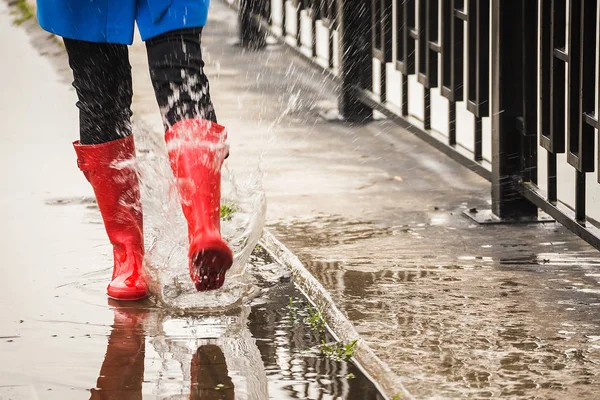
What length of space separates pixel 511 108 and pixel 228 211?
1278 millimetres

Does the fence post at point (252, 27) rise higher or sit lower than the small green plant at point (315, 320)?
higher

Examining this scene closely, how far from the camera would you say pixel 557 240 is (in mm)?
5023

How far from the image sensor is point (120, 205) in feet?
14.2

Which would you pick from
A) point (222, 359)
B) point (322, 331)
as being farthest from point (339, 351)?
point (222, 359)

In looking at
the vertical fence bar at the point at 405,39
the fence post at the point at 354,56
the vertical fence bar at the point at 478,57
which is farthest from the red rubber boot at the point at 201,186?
the fence post at the point at 354,56

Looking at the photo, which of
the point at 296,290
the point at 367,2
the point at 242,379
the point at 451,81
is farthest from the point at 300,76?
the point at 242,379

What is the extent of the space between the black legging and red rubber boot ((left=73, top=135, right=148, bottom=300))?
0.05m

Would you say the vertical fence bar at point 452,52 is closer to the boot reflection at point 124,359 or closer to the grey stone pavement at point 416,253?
the grey stone pavement at point 416,253

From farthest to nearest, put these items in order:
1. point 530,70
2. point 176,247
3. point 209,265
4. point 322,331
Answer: point 530,70 → point 176,247 → point 322,331 → point 209,265

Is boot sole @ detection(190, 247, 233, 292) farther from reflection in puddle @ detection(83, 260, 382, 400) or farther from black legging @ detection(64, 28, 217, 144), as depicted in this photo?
black legging @ detection(64, 28, 217, 144)

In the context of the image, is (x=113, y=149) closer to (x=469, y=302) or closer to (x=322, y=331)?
(x=322, y=331)

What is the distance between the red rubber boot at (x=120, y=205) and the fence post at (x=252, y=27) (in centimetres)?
669

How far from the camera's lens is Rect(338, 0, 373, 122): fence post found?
7.55 m

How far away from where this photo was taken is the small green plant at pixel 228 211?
5340 mm
